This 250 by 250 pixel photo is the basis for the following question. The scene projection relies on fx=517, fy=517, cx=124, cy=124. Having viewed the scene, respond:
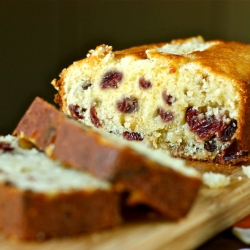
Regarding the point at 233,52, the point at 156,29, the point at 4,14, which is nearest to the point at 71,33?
the point at 4,14

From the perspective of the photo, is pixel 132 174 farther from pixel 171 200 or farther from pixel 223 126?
pixel 223 126

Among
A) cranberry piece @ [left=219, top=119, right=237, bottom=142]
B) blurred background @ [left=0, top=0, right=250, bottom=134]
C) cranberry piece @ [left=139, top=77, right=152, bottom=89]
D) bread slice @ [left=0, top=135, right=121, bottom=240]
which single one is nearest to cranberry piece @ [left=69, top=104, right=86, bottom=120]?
cranberry piece @ [left=139, top=77, right=152, bottom=89]

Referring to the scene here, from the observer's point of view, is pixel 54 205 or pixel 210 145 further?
pixel 210 145

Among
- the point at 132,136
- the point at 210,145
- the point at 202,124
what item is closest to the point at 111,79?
the point at 132,136

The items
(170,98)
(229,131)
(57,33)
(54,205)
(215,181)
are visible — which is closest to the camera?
(54,205)

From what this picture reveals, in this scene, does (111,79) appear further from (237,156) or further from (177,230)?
(177,230)

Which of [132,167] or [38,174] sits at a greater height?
[132,167]

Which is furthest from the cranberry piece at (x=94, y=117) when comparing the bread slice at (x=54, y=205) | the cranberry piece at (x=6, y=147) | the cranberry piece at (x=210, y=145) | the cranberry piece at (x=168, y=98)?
the bread slice at (x=54, y=205)
